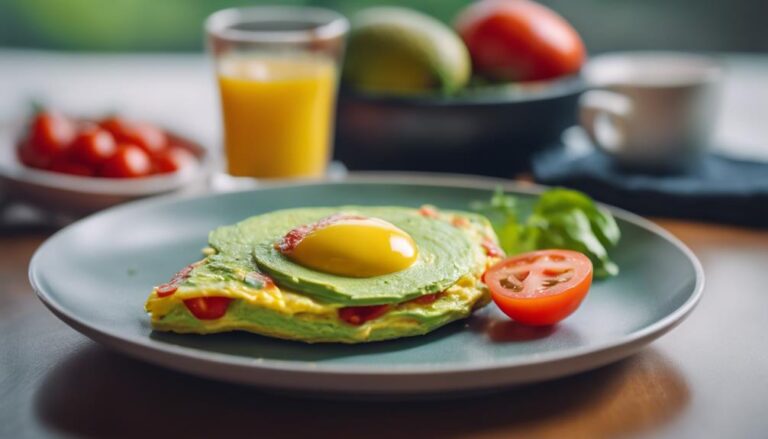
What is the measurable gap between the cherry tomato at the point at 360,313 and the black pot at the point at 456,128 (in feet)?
4.01

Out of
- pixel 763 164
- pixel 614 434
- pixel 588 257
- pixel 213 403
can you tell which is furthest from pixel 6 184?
pixel 763 164

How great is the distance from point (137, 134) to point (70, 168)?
214 mm

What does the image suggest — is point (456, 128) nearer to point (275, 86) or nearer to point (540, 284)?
point (275, 86)

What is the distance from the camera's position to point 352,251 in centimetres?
150

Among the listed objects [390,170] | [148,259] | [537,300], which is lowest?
[390,170]

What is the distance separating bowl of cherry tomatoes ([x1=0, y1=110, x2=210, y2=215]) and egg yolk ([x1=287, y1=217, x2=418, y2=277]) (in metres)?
0.87

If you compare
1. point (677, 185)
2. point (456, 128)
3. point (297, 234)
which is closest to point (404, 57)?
point (456, 128)

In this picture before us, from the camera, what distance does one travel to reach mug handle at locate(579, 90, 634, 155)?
2617 mm

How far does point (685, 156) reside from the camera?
2588 millimetres

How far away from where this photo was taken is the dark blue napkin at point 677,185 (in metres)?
2.30

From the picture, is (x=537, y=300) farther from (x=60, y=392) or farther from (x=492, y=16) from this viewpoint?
(x=492, y=16)

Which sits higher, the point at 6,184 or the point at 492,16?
the point at 492,16

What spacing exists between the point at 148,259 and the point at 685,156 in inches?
58.1

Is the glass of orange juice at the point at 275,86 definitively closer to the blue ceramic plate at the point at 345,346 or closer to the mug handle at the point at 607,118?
the blue ceramic plate at the point at 345,346
